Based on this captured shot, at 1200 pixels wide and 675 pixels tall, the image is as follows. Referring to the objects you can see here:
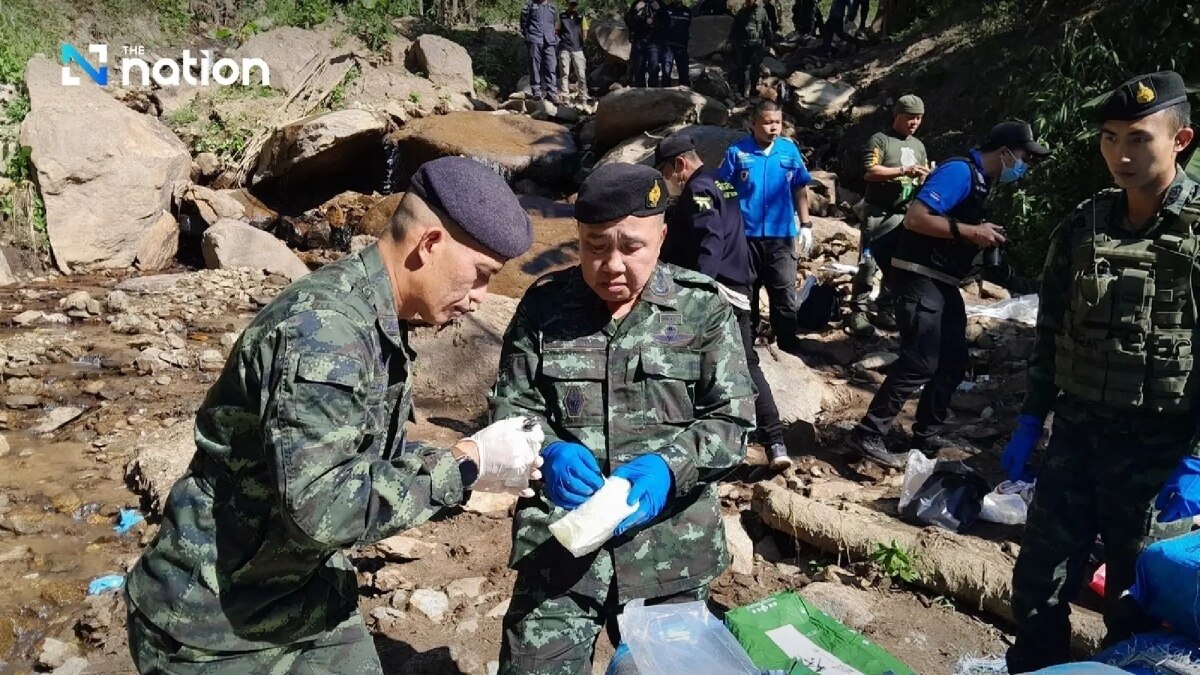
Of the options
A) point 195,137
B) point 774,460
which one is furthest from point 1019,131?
point 195,137

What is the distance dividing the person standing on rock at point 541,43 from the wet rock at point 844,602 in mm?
12669

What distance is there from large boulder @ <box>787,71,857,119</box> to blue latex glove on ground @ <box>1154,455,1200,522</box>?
11.4 metres

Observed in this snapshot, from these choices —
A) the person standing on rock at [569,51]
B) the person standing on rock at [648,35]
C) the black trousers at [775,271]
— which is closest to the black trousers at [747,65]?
the person standing on rock at [648,35]

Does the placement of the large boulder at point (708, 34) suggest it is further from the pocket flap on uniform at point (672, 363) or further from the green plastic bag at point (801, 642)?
the pocket flap on uniform at point (672, 363)

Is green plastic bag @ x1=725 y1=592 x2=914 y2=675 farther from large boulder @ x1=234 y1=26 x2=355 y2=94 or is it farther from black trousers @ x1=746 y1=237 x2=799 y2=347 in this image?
large boulder @ x1=234 y1=26 x2=355 y2=94

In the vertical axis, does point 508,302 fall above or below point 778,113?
below

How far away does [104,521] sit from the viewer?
182 inches

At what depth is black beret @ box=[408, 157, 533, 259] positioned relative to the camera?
1842 millimetres

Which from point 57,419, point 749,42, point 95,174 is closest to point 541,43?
point 749,42

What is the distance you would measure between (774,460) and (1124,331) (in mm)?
2349

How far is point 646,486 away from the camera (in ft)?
7.06

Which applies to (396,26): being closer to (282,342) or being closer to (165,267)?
A: (165,267)

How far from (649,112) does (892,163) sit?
19.7 ft

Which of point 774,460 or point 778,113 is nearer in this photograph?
point 774,460
